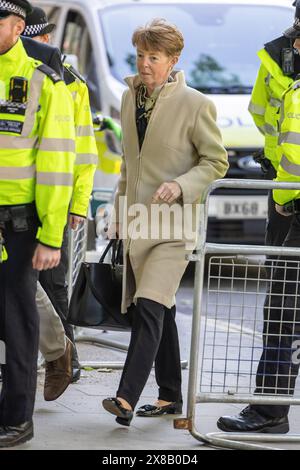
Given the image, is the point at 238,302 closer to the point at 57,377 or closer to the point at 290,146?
the point at 290,146

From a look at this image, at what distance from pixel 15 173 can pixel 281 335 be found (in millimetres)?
Answer: 1524

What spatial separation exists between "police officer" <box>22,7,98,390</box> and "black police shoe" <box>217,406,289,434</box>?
2.95 feet

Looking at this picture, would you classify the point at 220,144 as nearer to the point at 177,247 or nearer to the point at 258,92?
the point at 177,247

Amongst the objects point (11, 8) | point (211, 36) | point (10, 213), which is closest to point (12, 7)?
point (11, 8)

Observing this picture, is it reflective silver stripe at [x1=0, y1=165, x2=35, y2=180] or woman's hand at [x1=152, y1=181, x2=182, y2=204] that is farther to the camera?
woman's hand at [x1=152, y1=181, x2=182, y2=204]

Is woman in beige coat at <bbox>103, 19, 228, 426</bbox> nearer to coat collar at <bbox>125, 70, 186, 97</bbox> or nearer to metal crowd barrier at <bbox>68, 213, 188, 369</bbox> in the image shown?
coat collar at <bbox>125, 70, 186, 97</bbox>

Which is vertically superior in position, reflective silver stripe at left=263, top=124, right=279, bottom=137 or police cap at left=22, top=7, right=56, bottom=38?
police cap at left=22, top=7, right=56, bottom=38

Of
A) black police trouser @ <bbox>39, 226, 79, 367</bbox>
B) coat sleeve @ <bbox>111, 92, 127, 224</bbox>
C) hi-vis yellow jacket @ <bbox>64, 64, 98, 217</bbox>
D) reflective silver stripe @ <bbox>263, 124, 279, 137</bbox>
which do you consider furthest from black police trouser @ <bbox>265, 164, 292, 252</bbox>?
black police trouser @ <bbox>39, 226, 79, 367</bbox>

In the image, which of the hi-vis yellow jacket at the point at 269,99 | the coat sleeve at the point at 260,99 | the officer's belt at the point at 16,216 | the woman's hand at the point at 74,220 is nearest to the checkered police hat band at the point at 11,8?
the officer's belt at the point at 16,216

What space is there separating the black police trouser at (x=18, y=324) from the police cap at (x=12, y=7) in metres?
0.89

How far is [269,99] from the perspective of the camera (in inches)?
314

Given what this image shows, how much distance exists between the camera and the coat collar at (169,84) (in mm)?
6645

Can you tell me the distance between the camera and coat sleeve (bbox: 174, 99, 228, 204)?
21.5ft

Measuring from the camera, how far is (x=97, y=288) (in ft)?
22.9
